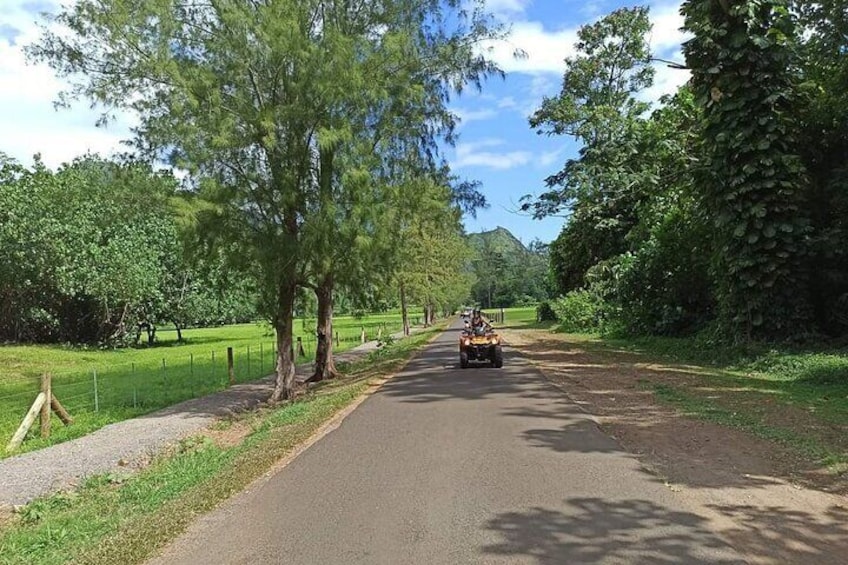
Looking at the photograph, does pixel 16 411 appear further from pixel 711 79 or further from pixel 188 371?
pixel 711 79

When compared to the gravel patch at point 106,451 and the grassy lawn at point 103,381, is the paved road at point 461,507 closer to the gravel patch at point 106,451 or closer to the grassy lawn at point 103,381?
the gravel patch at point 106,451

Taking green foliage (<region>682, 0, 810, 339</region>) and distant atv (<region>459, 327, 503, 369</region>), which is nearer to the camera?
green foliage (<region>682, 0, 810, 339</region>)

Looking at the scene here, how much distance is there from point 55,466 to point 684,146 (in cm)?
2100

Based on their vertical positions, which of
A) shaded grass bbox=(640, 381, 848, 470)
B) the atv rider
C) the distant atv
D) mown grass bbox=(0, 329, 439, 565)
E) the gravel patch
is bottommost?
the gravel patch

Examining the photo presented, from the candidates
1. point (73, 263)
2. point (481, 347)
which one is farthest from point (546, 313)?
point (481, 347)

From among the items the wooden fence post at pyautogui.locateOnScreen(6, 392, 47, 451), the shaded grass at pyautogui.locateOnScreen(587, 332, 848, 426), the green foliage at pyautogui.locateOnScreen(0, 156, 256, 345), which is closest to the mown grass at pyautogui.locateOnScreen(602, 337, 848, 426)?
the shaded grass at pyautogui.locateOnScreen(587, 332, 848, 426)

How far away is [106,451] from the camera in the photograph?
1170cm

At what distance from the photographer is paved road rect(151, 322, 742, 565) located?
510cm

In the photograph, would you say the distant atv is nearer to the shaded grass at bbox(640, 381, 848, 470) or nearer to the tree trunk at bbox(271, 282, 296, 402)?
the tree trunk at bbox(271, 282, 296, 402)

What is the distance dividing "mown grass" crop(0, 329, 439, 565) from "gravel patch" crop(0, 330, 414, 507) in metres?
0.54

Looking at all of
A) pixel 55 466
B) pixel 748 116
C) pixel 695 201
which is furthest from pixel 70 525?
pixel 695 201

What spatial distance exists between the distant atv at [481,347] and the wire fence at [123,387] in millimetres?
7690

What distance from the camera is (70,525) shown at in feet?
22.4

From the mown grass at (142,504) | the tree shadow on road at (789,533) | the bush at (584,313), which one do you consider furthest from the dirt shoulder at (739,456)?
the bush at (584,313)
